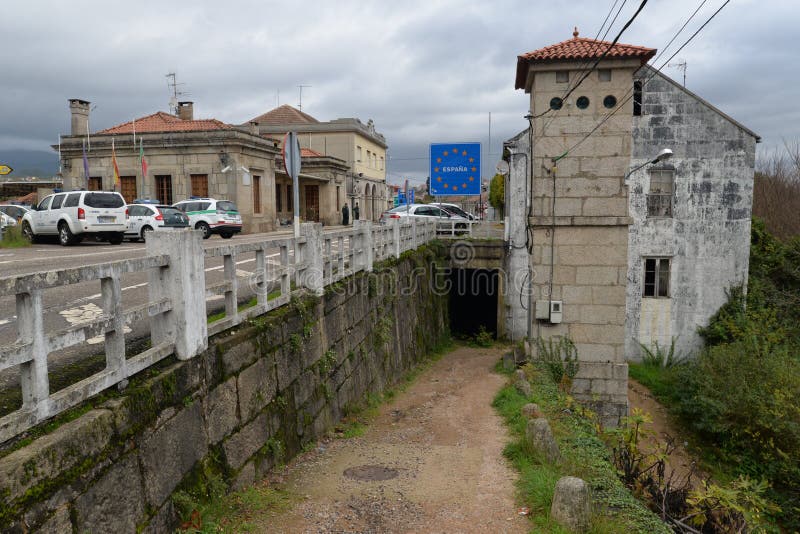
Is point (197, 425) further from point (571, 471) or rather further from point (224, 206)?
point (224, 206)

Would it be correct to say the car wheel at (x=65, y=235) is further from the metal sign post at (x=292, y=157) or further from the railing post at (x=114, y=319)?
the railing post at (x=114, y=319)

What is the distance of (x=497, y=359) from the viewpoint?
55.9 ft

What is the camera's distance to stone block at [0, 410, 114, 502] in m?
2.88

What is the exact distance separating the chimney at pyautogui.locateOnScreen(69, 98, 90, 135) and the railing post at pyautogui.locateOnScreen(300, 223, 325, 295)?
89.1 feet

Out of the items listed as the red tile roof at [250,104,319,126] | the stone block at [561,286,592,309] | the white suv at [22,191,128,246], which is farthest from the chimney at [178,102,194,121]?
the stone block at [561,286,592,309]

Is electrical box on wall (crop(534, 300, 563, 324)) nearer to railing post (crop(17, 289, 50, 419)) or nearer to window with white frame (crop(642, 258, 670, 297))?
window with white frame (crop(642, 258, 670, 297))

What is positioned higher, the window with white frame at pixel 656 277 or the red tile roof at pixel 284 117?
the red tile roof at pixel 284 117

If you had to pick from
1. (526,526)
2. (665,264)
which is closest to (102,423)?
(526,526)

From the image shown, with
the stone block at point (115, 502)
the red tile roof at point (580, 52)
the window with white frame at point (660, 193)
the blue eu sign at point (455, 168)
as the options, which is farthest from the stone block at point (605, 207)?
the stone block at point (115, 502)

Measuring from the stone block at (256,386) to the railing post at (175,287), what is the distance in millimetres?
1013

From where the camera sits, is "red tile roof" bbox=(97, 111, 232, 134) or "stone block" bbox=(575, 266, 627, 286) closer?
"stone block" bbox=(575, 266, 627, 286)

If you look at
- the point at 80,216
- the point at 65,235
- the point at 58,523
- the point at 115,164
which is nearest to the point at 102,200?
the point at 80,216

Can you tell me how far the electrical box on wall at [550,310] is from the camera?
515 inches

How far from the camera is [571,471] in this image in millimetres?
6941
